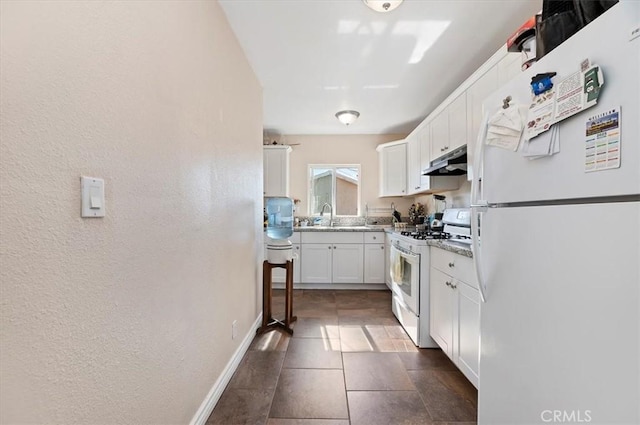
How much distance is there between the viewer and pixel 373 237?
4109 mm

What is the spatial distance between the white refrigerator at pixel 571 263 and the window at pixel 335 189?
3762 millimetres

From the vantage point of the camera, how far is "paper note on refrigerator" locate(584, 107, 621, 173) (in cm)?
63

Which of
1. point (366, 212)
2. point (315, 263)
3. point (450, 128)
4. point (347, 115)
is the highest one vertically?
point (347, 115)

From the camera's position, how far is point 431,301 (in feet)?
7.60

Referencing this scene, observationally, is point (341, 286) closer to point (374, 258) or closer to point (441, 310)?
point (374, 258)

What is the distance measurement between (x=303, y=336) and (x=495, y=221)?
2057mm

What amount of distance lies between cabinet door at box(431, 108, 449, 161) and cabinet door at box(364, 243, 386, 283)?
155 centimetres

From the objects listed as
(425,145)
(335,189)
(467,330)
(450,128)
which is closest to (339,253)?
(335,189)

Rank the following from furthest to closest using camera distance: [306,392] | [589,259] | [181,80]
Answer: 1. [306,392]
2. [181,80]
3. [589,259]

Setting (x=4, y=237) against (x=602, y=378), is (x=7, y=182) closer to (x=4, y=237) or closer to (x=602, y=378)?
(x=4, y=237)

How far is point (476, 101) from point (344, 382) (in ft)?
7.86

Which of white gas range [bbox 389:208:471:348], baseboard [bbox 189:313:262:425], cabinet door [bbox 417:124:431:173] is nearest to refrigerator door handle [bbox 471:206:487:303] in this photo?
white gas range [bbox 389:208:471:348]

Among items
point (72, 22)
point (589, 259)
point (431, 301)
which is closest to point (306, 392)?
point (431, 301)

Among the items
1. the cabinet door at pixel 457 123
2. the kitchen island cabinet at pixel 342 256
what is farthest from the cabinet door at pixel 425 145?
the kitchen island cabinet at pixel 342 256
